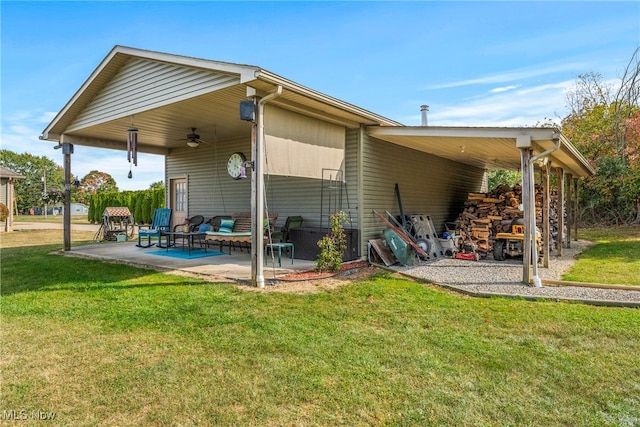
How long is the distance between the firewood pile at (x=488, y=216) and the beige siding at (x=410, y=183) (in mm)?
1233

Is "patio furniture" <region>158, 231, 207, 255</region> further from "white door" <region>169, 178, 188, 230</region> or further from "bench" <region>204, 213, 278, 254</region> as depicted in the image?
"white door" <region>169, 178, 188, 230</region>

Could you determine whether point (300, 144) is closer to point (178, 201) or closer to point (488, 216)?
point (488, 216)

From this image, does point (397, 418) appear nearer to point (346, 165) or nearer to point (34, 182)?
point (346, 165)

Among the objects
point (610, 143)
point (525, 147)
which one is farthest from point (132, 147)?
point (610, 143)

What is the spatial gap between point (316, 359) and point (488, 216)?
21.6ft

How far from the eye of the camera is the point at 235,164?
29.5 feet

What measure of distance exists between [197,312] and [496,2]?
8046mm

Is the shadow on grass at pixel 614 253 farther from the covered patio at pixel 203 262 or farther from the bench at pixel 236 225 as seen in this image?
the bench at pixel 236 225

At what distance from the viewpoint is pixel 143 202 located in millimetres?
20500

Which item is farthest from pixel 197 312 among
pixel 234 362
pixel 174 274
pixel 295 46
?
pixel 295 46

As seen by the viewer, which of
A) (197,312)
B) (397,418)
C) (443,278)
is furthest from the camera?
(443,278)

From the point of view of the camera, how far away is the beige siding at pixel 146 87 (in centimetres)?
533

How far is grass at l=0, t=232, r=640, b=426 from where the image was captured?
82.7 inches

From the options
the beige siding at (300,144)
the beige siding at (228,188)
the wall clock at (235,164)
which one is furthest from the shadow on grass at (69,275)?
the wall clock at (235,164)
